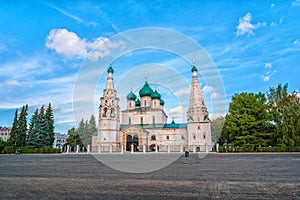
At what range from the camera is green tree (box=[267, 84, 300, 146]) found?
33375mm

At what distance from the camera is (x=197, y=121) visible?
50031mm

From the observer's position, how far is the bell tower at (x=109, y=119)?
49844mm

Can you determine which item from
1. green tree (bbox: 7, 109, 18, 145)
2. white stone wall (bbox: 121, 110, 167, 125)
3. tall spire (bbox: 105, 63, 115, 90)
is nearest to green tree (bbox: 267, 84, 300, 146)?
white stone wall (bbox: 121, 110, 167, 125)

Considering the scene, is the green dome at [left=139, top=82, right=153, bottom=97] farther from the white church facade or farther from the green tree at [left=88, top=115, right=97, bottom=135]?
the green tree at [left=88, top=115, right=97, bottom=135]

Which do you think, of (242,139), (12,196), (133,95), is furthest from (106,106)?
(12,196)

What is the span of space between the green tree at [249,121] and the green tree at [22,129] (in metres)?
43.2

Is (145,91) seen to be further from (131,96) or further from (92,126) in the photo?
(92,126)

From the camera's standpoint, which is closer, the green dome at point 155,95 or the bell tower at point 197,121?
the bell tower at point 197,121

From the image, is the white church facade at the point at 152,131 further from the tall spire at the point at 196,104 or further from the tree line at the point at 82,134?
the tree line at the point at 82,134

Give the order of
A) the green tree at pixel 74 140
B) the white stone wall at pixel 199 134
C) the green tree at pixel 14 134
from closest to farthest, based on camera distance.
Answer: the white stone wall at pixel 199 134
the green tree at pixel 14 134
the green tree at pixel 74 140

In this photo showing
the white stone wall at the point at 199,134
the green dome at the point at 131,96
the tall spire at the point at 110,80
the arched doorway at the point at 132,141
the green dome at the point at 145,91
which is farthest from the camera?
the green dome at the point at 131,96

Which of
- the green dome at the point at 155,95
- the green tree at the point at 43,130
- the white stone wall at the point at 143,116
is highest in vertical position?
the green dome at the point at 155,95

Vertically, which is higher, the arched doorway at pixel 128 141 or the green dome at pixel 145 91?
the green dome at pixel 145 91

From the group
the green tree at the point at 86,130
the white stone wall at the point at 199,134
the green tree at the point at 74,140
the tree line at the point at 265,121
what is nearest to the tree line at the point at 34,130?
the green tree at the point at 74,140
